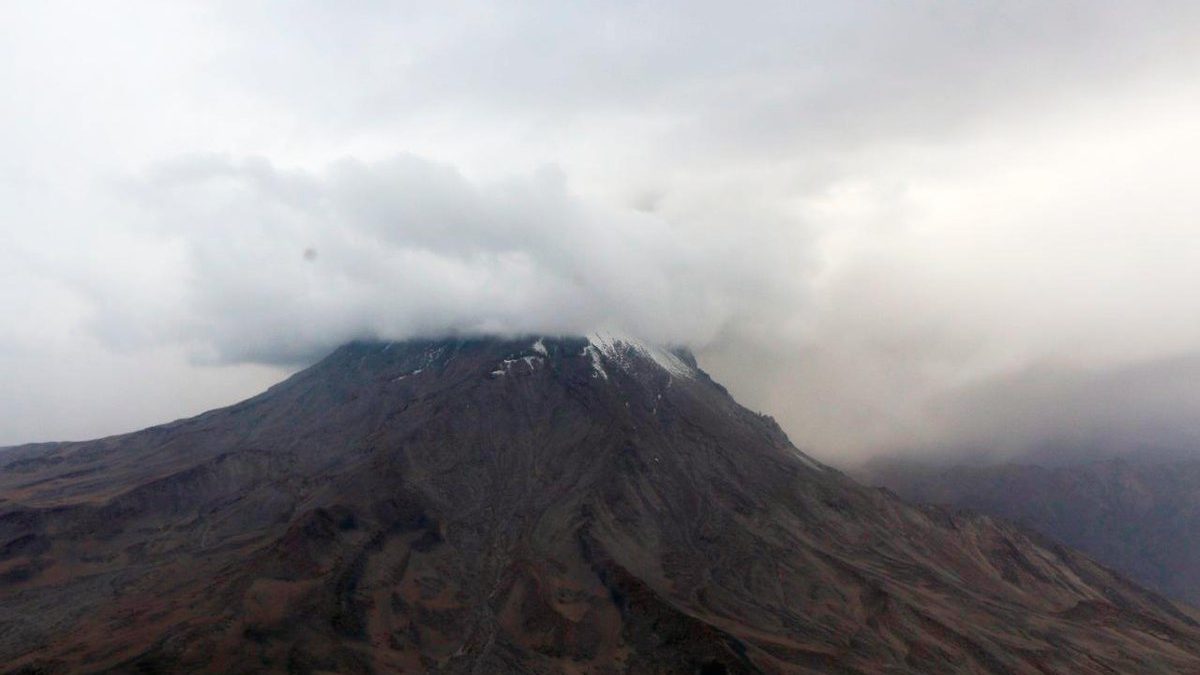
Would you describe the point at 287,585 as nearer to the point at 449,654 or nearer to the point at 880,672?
the point at 449,654

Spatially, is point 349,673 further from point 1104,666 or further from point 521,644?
point 1104,666

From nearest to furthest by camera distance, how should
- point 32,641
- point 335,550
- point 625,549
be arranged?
point 32,641
point 335,550
point 625,549

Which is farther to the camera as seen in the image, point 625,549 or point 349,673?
point 625,549

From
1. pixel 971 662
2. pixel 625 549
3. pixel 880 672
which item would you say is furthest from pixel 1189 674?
pixel 625 549

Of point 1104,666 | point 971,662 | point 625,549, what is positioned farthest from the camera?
point 625,549

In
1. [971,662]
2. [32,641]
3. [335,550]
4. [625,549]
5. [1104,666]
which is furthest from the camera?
[625,549]

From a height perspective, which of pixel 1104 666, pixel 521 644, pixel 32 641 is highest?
pixel 1104 666

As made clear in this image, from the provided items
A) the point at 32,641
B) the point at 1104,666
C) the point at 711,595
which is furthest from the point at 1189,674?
the point at 32,641

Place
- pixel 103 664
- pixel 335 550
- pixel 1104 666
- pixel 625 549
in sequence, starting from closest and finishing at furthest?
pixel 103 664 → pixel 1104 666 → pixel 335 550 → pixel 625 549

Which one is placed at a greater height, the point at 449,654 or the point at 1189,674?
the point at 1189,674
